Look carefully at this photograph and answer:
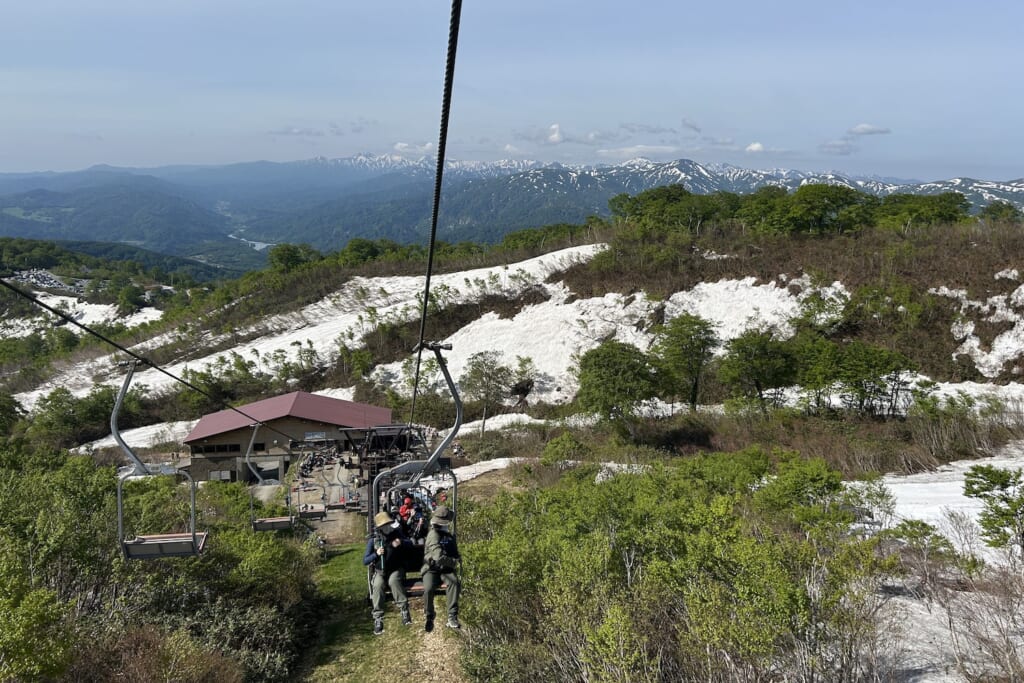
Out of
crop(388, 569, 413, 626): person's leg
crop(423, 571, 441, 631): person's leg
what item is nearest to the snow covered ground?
crop(388, 569, 413, 626): person's leg

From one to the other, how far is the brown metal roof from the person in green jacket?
878 inches

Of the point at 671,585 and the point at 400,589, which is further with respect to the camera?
the point at 671,585

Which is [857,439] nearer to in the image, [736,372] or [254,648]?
[736,372]

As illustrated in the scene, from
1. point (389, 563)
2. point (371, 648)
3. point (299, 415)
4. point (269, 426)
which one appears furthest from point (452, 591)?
point (269, 426)

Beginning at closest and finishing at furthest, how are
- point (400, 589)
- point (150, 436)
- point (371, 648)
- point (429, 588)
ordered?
1. point (429, 588)
2. point (400, 589)
3. point (371, 648)
4. point (150, 436)

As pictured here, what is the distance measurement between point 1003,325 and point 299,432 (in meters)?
39.0

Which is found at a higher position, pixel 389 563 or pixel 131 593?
pixel 389 563

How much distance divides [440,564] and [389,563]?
2.92 feet

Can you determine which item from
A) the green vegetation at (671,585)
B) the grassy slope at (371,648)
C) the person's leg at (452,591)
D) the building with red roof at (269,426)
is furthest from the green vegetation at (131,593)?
the building with red roof at (269,426)

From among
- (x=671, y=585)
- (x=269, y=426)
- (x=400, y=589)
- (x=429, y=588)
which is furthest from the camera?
(x=269, y=426)

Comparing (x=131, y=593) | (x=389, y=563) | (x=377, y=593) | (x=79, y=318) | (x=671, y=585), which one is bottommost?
(x=79, y=318)

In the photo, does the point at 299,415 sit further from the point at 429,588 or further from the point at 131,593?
the point at 429,588

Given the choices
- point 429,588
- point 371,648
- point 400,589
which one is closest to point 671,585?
point 429,588

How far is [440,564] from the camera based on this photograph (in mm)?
7574
